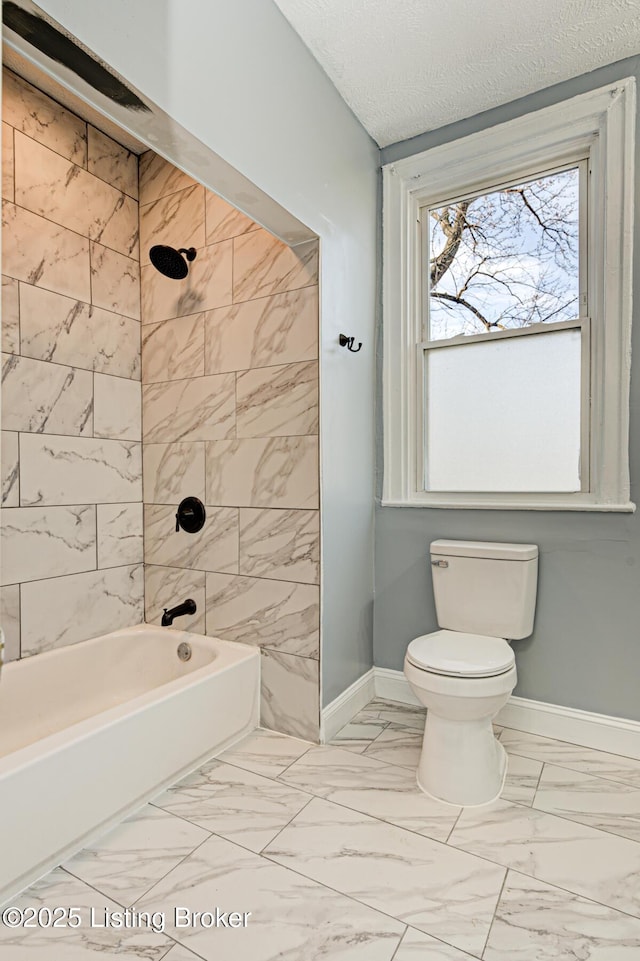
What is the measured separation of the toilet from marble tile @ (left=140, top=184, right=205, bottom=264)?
1.90 meters

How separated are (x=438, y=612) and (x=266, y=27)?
221 centimetres

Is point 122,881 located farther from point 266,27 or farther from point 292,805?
point 266,27

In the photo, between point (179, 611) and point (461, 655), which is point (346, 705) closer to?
point (461, 655)

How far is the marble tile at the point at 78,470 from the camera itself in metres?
2.16

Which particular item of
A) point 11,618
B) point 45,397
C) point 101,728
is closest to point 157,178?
point 45,397

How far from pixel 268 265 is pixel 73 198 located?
35.4 inches

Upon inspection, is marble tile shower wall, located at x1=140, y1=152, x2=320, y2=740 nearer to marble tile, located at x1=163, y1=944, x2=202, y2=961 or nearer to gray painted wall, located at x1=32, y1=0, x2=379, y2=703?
gray painted wall, located at x1=32, y1=0, x2=379, y2=703

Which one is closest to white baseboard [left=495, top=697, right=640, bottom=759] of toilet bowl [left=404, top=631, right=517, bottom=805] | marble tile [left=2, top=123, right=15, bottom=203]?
toilet bowl [left=404, top=631, right=517, bottom=805]

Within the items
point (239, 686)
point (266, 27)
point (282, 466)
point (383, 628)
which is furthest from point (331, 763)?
point (266, 27)

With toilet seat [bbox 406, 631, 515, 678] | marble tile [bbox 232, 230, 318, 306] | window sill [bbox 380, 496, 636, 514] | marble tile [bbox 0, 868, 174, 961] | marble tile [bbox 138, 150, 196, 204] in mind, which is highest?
marble tile [bbox 138, 150, 196, 204]

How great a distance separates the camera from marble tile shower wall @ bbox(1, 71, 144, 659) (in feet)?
6.91

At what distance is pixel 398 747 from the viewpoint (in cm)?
212

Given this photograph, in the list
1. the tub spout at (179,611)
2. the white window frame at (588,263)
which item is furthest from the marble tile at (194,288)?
the tub spout at (179,611)

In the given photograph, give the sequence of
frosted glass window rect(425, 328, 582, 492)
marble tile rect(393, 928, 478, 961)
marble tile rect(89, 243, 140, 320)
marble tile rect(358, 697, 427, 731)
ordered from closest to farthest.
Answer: marble tile rect(393, 928, 478, 961)
frosted glass window rect(425, 328, 582, 492)
marble tile rect(358, 697, 427, 731)
marble tile rect(89, 243, 140, 320)
